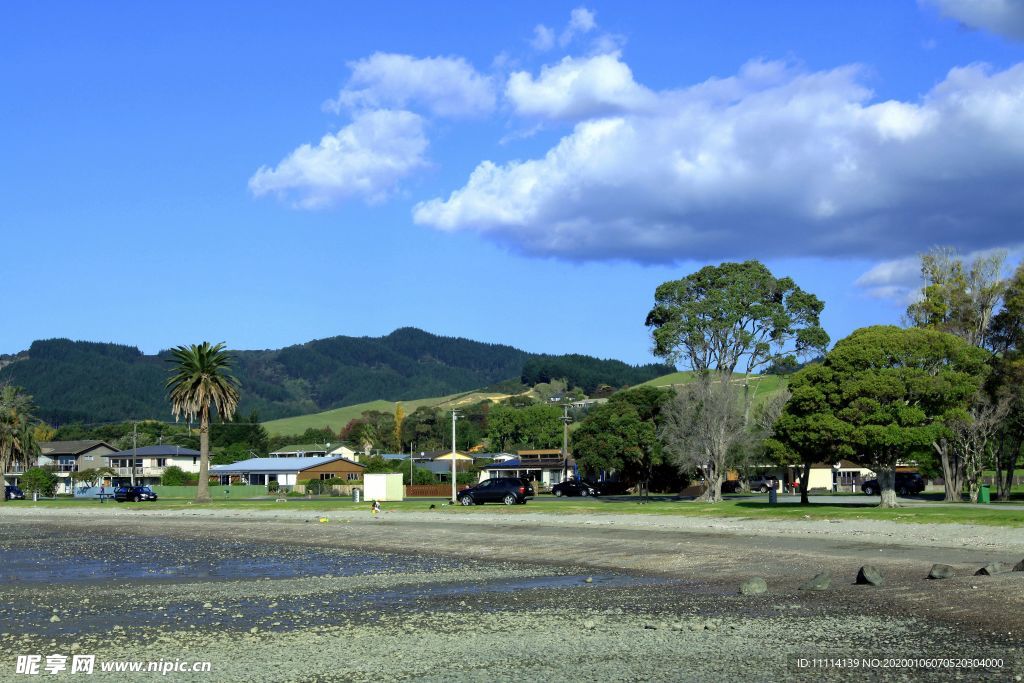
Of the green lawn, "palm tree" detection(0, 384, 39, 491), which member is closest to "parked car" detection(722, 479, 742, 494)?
the green lawn

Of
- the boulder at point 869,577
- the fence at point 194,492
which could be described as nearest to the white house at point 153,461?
the fence at point 194,492

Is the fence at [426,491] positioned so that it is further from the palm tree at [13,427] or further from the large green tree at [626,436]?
the palm tree at [13,427]

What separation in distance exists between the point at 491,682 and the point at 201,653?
5.54 meters

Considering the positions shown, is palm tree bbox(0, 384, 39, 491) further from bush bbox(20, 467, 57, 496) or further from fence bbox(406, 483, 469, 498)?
fence bbox(406, 483, 469, 498)

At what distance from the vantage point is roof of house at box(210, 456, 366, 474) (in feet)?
417

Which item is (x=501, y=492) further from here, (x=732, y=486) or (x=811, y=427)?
(x=732, y=486)

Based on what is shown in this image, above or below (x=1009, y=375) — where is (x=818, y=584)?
below

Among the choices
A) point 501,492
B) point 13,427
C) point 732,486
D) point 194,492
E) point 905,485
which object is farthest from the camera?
point 194,492

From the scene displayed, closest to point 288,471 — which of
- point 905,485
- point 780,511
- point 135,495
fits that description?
point 135,495

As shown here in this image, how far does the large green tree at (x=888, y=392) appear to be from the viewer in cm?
4759

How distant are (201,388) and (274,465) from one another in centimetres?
5089

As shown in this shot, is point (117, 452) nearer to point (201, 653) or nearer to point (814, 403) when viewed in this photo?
point (814, 403)

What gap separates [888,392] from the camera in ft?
158

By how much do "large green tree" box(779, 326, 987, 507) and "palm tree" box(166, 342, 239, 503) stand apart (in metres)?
48.7
